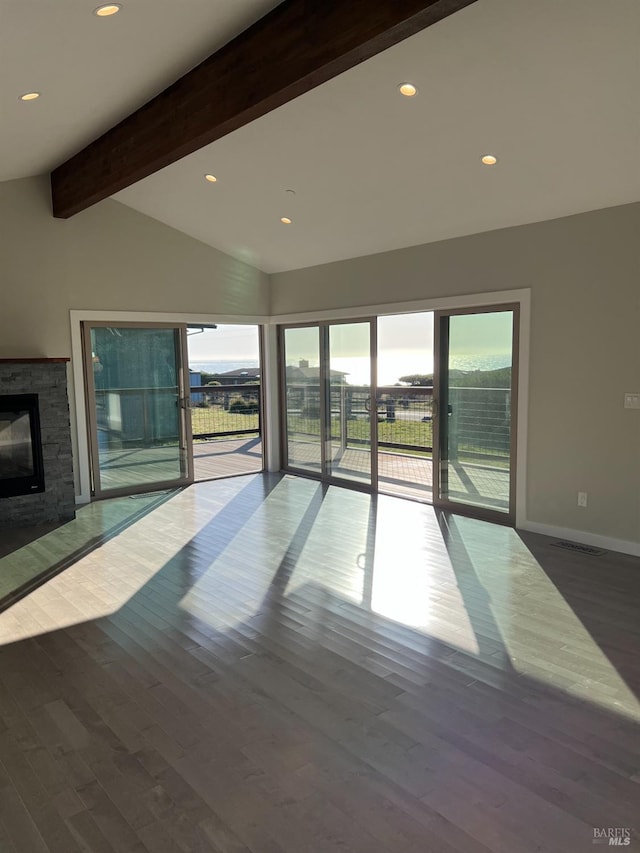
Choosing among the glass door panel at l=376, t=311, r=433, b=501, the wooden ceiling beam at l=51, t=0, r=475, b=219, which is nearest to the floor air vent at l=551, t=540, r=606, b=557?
the glass door panel at l=376, t=311, r=433, b=501

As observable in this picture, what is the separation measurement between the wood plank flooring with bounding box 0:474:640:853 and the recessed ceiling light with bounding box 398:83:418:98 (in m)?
3.00

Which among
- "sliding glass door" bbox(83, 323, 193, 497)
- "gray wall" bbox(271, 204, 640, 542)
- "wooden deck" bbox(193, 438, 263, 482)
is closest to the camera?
"gray wall" bbox(271, 204, 640, 542)

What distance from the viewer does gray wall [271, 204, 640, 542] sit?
14.8 ft

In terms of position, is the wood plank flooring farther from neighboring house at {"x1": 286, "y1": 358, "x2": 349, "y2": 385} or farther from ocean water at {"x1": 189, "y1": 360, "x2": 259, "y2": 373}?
ocean water at {"x1": 189, "y1": 360, "x2": 259, "y2": 373}

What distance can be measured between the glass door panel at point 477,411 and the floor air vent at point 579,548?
63 centimetres

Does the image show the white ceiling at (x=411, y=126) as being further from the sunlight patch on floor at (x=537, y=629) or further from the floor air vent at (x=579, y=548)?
the sunlight patch on floor at (x=537, y=629)

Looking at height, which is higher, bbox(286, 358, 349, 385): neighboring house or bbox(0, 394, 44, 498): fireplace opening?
bbox(286, 358, 349, 385): neighboring house

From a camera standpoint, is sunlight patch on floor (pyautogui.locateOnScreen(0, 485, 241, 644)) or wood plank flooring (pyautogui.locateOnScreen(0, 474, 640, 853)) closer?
wood plank flooring (pyautogui.locateOnScreen(0, 474, 640, 853))

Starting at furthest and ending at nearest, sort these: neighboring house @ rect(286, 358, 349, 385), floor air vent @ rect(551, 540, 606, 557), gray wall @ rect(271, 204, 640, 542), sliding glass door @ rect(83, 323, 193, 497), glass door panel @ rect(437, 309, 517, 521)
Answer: neighboring house @ rect(286, 358, 349, 385) < sliding glass door @ rect(83, 323, 193, 497) < glass door panel @ rect(437, 309, 517, 521) < floor air vent @ rect(551, 540, 606, 557) < gray wall @ rect(271, 204, 640, 542)

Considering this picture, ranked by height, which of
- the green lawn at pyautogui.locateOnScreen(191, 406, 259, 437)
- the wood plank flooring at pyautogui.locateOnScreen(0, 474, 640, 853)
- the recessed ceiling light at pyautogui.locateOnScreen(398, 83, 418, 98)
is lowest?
the wood plank flooring at pyautogui.locateOnScreen(0, 474, 640, 853)

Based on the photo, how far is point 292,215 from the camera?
19.4 feet

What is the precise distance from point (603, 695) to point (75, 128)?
481cm

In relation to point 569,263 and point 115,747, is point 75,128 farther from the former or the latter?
point 115,747

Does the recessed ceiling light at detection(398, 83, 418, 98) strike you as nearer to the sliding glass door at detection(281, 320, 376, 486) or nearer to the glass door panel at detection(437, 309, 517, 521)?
the glass door panel at detection(437, 309, 517, 521)
